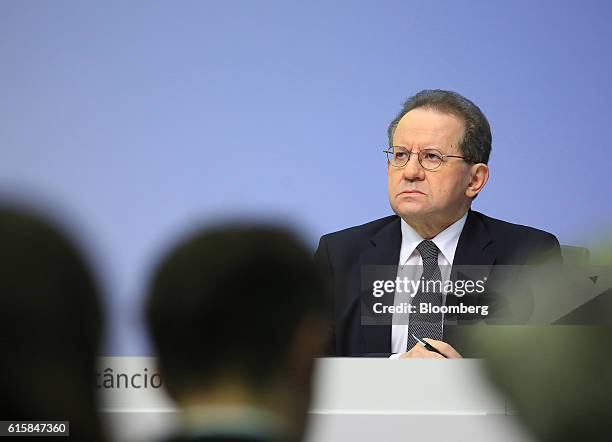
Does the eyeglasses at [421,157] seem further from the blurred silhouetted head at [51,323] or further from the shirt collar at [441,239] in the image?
the blurred silhouetted head at [51,323]

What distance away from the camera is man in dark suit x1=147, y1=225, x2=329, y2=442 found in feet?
3.85

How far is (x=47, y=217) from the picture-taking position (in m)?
1.08

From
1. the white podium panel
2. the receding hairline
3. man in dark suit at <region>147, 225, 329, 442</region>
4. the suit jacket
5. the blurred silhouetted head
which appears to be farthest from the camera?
the receding hairline

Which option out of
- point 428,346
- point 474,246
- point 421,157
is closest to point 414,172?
point 421,157

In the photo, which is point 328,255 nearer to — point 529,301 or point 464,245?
point 464,245

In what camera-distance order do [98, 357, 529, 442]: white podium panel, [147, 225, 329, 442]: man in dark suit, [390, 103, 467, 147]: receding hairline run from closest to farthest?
[147, 225, 329, 442]: man in dark suit, [98, 357, 529, 442]: white podium panel, [390, 103, 467, 147]: receding hairline

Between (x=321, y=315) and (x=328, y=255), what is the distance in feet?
5.73

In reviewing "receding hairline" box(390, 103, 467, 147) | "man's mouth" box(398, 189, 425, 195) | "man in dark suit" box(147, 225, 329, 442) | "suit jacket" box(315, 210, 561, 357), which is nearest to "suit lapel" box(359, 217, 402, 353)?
"suit jacket" box(315, 210, 561, 357)

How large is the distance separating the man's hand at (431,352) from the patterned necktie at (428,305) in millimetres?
14

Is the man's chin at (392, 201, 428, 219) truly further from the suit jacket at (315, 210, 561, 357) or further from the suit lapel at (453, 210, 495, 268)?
the suit lapel at (453, 210, 495, 268)

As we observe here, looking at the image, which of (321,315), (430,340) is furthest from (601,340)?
(321,315)

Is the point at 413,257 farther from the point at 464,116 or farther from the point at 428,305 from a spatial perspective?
the point at 464,116

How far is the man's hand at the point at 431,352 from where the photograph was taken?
2.86 m

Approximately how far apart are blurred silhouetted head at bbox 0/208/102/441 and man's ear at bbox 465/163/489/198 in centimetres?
197
